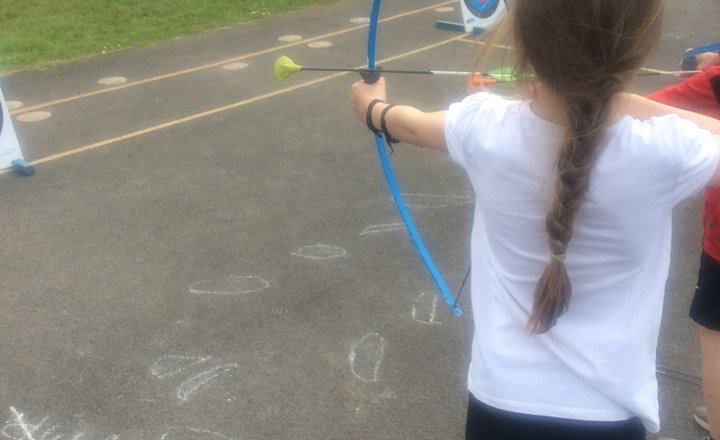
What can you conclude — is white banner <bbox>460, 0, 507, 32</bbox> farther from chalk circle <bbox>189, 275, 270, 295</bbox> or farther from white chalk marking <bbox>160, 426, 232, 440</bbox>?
white chalk marking <bbox>160, 426, 232, 440</bbox>

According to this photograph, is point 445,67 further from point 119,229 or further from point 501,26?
point 501,26

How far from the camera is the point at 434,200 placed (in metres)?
4.48

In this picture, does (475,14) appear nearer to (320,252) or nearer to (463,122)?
(320,252)

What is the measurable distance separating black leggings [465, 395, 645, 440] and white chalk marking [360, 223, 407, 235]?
2.79m

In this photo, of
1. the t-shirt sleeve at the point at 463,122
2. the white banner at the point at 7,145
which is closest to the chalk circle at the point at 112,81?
the white banner at the point at 7,145

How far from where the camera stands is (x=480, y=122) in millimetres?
1145

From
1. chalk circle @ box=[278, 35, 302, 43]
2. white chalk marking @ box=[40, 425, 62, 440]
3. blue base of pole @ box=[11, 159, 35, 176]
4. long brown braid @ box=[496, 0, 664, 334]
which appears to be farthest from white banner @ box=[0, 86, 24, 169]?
long brown braid @ box=[496, 0, 664, 334]

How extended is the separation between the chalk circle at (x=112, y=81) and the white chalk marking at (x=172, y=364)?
4774mm

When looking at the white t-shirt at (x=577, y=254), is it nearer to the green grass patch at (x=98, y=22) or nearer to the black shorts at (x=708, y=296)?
the black shorts at (x=708, y=296)

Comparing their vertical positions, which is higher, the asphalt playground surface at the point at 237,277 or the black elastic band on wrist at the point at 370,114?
the black elastic band on wrist at the point at 370,114

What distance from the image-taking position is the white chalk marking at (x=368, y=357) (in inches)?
116

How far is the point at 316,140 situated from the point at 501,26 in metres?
4.41

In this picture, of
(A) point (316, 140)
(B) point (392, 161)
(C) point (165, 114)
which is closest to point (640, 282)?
(B) point (392, 161)

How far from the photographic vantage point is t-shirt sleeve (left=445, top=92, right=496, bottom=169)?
1.16 meters
